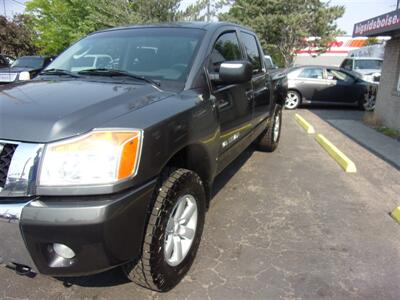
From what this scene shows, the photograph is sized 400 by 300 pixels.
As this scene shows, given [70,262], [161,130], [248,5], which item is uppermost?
[248,5]

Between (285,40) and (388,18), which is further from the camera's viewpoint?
(285,40)

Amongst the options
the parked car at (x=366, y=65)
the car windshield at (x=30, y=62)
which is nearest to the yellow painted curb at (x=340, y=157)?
the parked car at (x=366, y=65)

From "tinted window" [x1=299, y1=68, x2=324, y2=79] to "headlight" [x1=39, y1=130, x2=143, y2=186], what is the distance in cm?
1129

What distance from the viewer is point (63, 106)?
2086 millimetres

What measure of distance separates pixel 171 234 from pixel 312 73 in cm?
1106

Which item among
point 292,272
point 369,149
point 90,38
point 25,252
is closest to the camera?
point 25,252

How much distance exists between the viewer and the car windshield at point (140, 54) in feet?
9.71

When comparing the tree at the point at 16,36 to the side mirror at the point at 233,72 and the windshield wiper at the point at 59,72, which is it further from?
the side mirror at the point at 233,72

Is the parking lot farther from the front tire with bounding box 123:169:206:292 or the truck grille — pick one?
the truck grille

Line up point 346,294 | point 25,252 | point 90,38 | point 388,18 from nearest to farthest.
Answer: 1. point 25,252
2. point 346,294
3. point 90,38
4. point 388,18

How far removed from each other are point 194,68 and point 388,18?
6786 mm

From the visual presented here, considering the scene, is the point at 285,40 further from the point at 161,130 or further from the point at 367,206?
the point at 161,130

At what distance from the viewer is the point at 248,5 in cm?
2569

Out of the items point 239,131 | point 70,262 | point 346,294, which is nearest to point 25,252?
point 70,262
